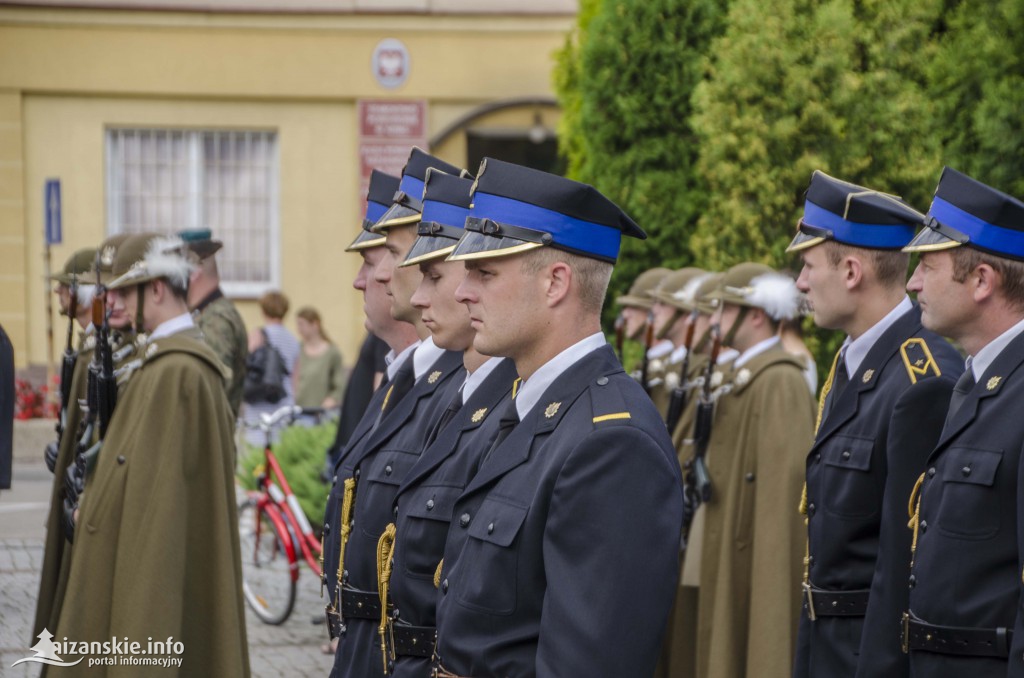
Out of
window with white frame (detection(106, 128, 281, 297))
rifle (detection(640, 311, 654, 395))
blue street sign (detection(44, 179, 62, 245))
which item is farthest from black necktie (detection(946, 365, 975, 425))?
window with white frame (detection(106, 128, 281, 297))

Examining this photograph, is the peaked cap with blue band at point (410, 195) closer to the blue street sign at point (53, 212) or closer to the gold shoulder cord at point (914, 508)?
the gold shoulder cord at point (914, 508)

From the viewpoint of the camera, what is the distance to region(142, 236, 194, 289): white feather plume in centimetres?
556

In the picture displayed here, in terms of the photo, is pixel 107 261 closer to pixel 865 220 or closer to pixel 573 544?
pixel 865 220

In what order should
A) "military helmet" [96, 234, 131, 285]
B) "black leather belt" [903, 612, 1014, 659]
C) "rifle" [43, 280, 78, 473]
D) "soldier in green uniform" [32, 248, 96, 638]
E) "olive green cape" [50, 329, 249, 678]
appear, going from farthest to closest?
"rifle" [43, 280, 78, 473] → "soldier in green uniform" [32, 248, 96, 638] → "military helmet" [96, 234, 131, 285] → "olive green cape" [50, 329, 249, 678] → "black leather belt" [903, 612, 1014, 659]

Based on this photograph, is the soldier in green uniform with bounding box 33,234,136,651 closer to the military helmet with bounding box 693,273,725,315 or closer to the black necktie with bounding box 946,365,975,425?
the military helmet with bounding box 693,273,725,315

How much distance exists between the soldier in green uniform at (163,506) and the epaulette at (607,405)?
273 cm

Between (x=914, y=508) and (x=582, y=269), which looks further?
(x=914, y=508)

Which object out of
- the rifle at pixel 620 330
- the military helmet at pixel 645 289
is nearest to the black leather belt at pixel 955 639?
the military helmet at pixel 645 289

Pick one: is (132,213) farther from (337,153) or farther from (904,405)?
(904,405)

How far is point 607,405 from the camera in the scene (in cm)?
295

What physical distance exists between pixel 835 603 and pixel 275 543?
18.0 feet

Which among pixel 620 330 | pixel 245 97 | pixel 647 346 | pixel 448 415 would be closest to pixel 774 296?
pixel 647 346

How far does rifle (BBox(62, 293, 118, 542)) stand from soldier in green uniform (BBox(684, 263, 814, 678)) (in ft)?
9.15

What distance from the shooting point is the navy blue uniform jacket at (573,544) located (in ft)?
9.04
